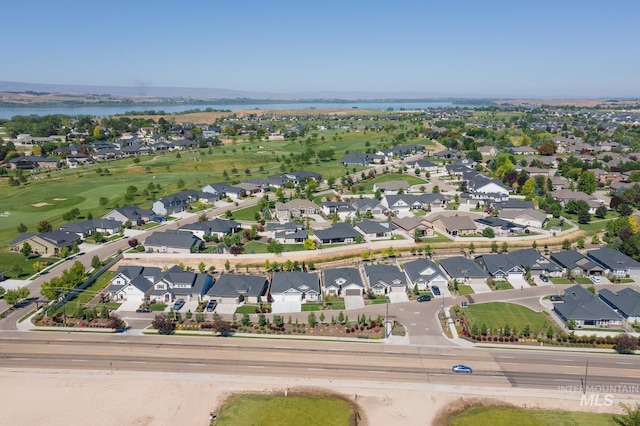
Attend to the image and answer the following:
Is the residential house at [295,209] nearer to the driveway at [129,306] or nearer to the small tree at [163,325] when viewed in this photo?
the driveway at [129,306]

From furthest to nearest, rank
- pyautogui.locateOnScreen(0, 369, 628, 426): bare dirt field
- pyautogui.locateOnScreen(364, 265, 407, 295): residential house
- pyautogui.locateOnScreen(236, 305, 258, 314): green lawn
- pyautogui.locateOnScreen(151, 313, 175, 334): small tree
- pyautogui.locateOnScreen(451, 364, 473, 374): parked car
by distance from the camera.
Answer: pyautogui.locateOnScreen(364, 265, 407, 295): residential house
pyautogui.locateOnScreen(236, 305, 258, 314): green lawn
pyautogui.locateOnScreen(151, 313, 175, 334): small tree
pyautogui.locateOnScreen(451, 364, 473, 374): parked car
pyautogui.locateOnScreen(0, 369, 628, 426): bare dirt field

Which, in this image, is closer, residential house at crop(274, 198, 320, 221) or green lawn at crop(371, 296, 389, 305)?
green lawn at crop(371, 296, 389, 305)

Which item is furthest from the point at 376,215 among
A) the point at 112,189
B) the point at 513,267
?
the point at 112,189

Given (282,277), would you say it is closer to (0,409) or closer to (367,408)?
(367,408)

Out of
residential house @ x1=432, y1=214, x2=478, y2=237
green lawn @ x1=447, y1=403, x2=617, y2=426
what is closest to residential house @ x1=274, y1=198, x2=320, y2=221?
residential house @ x1=432, y1=214, x2=478, y2=237

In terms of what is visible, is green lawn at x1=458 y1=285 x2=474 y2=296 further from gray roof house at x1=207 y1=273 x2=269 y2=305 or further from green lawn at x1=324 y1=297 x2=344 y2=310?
gray roof house at x1=207 y1=273 x2=269 y2=305

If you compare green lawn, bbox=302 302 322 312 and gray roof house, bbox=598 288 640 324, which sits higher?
gray roof house, bbox=598 288 640 324

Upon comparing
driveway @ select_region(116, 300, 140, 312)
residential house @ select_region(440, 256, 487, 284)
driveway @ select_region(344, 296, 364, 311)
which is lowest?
driveway @ select_region(116, 300, 140, 312)
